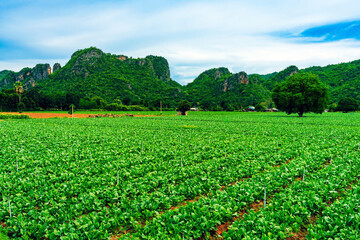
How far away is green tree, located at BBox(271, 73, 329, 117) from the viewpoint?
56625 millimetres

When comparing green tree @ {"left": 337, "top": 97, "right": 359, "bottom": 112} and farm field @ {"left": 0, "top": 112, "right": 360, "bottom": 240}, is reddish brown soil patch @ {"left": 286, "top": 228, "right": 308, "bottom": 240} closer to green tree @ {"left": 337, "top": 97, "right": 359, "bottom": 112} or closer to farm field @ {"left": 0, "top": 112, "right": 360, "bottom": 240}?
farm field @ {"left": 0, "top": 112, "right": 360, "bottom": 240}

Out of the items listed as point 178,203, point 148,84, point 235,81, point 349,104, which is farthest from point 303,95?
point 148,84

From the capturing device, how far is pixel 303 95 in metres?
57.3

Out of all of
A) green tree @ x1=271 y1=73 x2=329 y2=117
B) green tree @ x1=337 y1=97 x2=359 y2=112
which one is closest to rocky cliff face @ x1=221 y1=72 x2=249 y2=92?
green tree @ x1=337 y1=97 x2=359 y2=112

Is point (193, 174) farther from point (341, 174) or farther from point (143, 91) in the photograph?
point (143, 91)

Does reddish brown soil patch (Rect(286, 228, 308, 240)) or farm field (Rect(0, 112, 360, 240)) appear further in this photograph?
reddish brown soil patch (Rect(286, 228, 308, 240))

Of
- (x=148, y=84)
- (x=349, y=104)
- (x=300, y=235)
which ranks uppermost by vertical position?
(x=148, y=84)

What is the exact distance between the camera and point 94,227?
5.18m

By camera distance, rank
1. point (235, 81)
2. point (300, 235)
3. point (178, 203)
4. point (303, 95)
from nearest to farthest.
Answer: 1. point (300, 235)
2. point (178, 203)
3. point (303, 95)
4. point (235, 81)

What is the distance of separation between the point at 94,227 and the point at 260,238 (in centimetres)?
383

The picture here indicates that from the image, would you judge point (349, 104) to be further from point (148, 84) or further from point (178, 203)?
point (178, 203)

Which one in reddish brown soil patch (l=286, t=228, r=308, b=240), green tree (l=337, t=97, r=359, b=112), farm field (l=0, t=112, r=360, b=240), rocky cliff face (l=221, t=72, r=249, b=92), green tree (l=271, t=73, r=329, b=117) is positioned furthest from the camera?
rocky cliff face (l=221, t=72, r=249, b=92)

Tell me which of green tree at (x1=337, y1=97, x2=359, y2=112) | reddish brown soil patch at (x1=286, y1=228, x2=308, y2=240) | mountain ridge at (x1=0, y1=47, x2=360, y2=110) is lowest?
reddish brown soil patch at (x1=286, y1=228, x2=308, y2=240)

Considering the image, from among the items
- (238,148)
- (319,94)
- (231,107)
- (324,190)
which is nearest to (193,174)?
(324,190)
